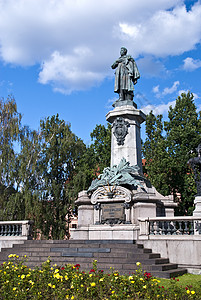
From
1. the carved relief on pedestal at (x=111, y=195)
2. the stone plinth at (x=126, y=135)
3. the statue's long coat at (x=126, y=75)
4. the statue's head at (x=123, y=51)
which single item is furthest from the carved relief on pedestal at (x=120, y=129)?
the statue's head at (x=123, y=51)

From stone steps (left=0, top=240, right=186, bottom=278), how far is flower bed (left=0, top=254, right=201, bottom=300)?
144 inches

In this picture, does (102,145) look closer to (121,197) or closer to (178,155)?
(178,155)

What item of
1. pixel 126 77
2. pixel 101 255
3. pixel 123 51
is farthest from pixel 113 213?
pixel 123 51

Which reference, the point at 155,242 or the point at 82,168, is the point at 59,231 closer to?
the point at 82,168

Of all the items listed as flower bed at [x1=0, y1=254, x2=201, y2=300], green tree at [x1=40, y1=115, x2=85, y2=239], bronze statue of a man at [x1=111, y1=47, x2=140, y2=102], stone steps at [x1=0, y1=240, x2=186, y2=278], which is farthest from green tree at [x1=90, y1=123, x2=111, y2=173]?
flower bed at [x1=0, y1=254, x2=201, y2=300]

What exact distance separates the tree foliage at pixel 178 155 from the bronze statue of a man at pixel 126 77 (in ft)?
36.5

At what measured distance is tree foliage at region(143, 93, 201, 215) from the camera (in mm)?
27984

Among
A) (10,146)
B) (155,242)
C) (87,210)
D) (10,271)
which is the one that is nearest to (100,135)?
(10,146)

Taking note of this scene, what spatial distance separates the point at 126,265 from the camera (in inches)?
407

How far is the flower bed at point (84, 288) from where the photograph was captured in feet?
19.1

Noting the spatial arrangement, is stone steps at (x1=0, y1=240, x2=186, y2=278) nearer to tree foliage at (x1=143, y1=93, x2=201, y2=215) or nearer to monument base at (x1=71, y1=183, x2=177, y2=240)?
monument base at (x1=71, y1=183, x2=177, y2=240)

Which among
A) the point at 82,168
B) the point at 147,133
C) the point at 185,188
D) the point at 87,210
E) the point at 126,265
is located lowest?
the point at 126,265

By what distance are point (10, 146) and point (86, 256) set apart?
56.9 feet

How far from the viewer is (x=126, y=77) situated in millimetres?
18219
